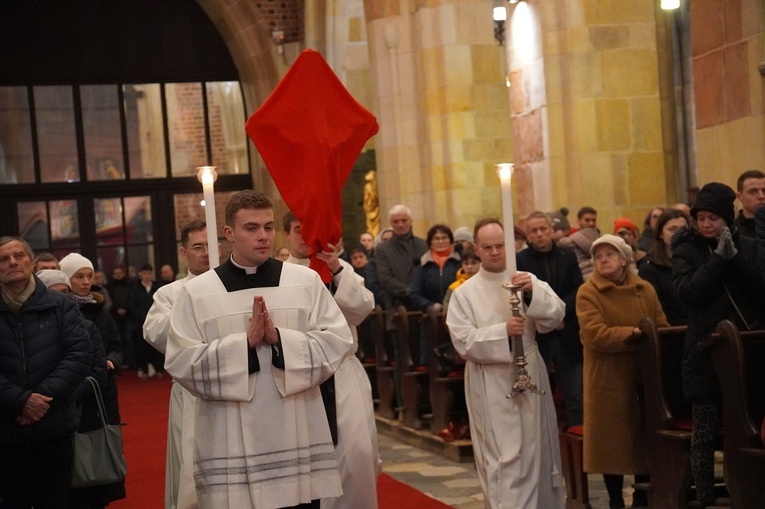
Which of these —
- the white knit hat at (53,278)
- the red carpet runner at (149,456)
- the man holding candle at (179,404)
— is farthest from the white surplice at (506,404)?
the white knit hat at (53,278)

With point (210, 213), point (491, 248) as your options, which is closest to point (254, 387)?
point (210, 213)

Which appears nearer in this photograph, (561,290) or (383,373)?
(561,290)

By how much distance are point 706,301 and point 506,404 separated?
4.05 ft

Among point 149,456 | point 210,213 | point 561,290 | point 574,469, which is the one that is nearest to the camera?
point 210,213

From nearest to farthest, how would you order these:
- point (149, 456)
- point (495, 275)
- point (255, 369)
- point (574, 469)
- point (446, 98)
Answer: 1. point (255, 369)
2. point (495, 275)
3. point (574, 469)
4. point (149, 456)
5. point (446, 98)

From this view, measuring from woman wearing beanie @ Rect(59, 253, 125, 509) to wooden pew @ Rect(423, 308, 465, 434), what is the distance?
295cm

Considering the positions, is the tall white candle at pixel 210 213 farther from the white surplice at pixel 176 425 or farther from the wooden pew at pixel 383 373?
the wooden pew at pixel 383 373

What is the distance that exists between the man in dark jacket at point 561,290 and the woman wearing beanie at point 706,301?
2.10 meters

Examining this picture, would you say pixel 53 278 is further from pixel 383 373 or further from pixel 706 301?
pixel 383 373

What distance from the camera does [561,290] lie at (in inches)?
334

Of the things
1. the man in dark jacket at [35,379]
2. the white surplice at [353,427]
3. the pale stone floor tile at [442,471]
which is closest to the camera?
the man in dark jacket at [35,379]

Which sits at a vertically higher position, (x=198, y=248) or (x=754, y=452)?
(x=198, y=248)

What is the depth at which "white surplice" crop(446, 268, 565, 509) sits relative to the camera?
21.9 ft

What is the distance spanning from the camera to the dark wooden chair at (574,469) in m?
7.42
